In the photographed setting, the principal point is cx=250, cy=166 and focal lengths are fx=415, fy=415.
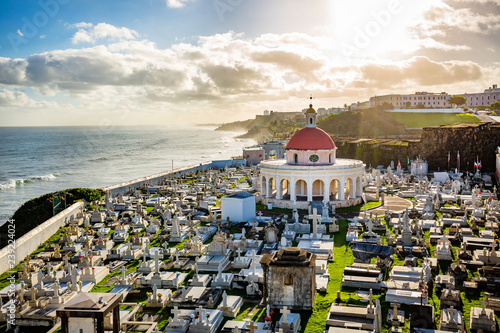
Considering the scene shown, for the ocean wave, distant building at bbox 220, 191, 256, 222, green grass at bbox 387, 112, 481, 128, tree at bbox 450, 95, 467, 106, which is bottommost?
the ocean wave

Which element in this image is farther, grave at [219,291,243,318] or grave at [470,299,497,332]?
grave at [219,291,243,318]

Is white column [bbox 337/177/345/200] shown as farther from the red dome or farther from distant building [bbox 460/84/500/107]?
distant building [bbox 460/84/500/107]

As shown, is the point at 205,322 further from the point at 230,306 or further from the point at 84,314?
the point at 84,314

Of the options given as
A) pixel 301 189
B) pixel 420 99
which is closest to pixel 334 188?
pixel 301 189

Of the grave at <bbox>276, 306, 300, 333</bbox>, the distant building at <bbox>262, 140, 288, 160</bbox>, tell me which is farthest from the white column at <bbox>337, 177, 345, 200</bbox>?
the distant building at <bbox>262, 140, 288, 160</bbox>

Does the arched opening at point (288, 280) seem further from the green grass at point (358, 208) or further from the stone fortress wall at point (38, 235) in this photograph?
the green grass at point (358, 208)

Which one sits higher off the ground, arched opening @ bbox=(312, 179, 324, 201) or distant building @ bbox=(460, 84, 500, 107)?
distant building @ bbox=(460, 84, 500, 107)
